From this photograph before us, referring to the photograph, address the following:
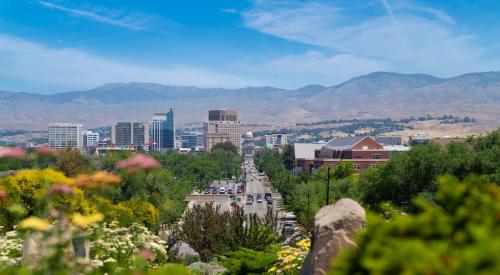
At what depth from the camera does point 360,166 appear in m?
84.8

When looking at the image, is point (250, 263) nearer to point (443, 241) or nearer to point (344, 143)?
point (443, 241)

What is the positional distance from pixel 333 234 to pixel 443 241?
401 centimetres

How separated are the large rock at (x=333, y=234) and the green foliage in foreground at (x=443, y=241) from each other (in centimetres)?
244

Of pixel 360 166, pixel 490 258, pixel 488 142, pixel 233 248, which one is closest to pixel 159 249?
pixel 490 258

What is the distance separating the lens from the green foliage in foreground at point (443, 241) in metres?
3.59

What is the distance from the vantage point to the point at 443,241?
4246mm

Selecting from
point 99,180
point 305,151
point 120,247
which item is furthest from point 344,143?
point 99,180

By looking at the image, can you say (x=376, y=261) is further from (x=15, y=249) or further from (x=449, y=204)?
(x=15, y=249)

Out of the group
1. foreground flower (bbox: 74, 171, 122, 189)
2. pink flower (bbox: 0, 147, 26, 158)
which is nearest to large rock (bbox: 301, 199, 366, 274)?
foreground flower (bbox: 74, 171, 122, 189)

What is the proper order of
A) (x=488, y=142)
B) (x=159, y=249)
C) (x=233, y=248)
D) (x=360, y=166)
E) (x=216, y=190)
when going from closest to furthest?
(x=159, y=249) < (x=233, y=248) < (x=488, y=142) < (x=360, y=166) < (x=216, y=190)

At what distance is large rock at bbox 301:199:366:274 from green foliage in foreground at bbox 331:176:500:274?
244cm

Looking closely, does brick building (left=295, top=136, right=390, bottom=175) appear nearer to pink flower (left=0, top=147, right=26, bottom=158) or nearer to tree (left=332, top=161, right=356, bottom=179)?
tree (left=332, top=161, right=356, bottom=179)

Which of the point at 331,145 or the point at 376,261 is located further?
the point at 331,145

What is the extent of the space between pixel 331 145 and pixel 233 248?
7297 cm
